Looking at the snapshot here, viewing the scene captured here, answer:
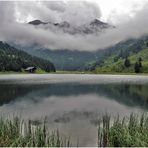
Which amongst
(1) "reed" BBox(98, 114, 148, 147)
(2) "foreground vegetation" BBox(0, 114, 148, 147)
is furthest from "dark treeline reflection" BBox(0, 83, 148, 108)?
(2) "foreground vegetation" BBox(0, 114, 148, 147)

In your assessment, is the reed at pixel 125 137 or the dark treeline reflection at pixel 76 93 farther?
the dark treeline reflection at pixel 76 93

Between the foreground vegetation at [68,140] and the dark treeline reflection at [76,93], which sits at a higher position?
the foreground vegetation at [68,140]

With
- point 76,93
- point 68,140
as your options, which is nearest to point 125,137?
point 68,140

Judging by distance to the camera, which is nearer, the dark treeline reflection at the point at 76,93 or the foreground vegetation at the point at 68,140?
the foreground vegetation at the point at 68,140

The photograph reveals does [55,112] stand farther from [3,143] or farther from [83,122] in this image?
[3,143]

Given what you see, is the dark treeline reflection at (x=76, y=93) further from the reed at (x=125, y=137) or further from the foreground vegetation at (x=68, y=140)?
the foreground vegetation at (x=68, y=140)

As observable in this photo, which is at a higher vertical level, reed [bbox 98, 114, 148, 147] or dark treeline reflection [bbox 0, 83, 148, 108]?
reed [bbox 98, 114, 148, 147]

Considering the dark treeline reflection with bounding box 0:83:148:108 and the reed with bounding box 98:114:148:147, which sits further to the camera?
the dark treeline reflection with bounding box 0:83:148:108

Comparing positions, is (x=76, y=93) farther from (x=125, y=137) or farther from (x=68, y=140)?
(x=125, y=137)

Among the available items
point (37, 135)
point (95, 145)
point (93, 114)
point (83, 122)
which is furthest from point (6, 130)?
point (93, 114)

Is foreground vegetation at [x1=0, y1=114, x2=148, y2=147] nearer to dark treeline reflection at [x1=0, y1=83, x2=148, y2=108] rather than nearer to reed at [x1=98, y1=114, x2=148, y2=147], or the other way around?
reed at [x1=98, y1=114, x2=148, y2=147]

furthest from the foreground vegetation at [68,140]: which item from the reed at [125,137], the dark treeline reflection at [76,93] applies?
the dark treeline reflection at [76,93]

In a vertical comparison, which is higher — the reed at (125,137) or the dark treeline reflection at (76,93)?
the reed at (125,137)

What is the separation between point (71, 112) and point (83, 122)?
39.6 ft
